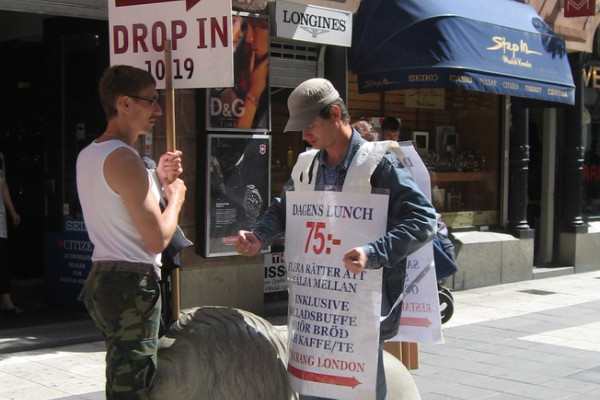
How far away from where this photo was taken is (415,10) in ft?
31.6

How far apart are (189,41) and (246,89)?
463 cm

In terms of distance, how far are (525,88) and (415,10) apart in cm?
192

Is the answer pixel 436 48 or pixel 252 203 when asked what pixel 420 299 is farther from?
pixel 436 48

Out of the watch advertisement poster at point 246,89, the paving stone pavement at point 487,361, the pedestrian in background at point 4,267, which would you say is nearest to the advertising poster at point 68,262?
the pedestrian in background at point 4,267

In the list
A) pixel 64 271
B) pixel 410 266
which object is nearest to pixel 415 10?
pixel 64 271

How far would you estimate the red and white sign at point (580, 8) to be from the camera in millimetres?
11766

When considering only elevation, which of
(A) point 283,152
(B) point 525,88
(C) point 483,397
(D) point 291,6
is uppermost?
(D) point 291,6

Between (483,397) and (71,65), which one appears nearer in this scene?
(483,397)

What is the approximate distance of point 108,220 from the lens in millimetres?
3115

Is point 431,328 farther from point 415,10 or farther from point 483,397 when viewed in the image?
point 415,10

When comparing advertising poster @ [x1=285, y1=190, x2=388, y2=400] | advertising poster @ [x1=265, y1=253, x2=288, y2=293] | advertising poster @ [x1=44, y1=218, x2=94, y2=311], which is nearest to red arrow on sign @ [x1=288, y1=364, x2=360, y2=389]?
advertising poster @ [x1=285, y1=190, x2=388, y2=400]

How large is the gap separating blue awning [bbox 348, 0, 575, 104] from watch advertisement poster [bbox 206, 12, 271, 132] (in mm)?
1610

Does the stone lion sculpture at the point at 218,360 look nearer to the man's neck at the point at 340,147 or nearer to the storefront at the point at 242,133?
the man's neck at the point at 340,147

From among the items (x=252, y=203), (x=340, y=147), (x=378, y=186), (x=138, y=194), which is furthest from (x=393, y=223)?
(x=252, y=203)
